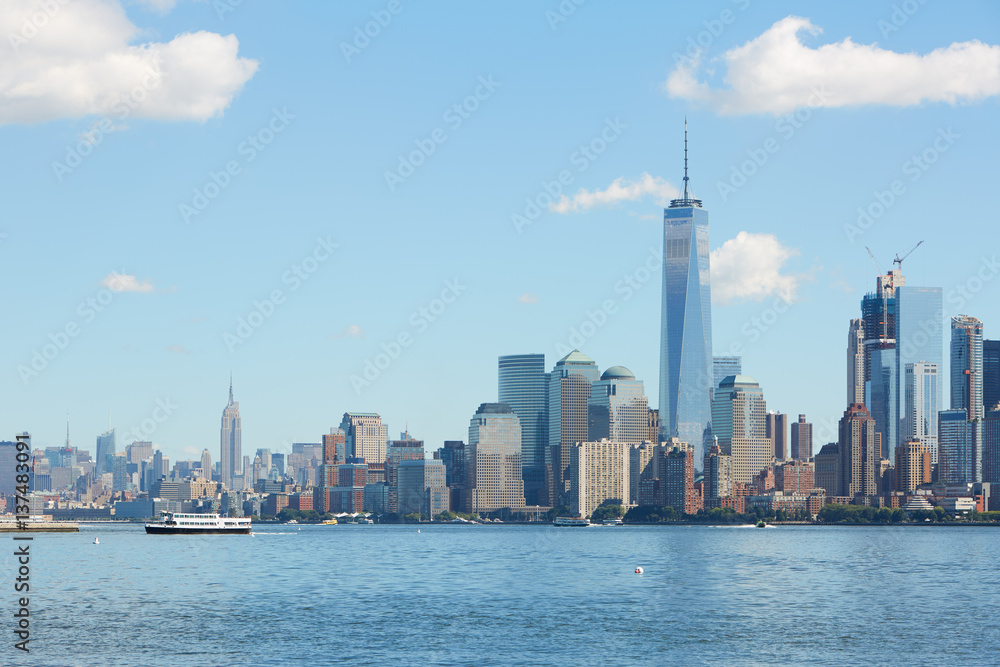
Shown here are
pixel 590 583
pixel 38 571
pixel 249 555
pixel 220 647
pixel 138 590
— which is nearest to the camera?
pixel 220 647

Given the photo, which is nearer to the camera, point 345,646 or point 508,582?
point 345,646

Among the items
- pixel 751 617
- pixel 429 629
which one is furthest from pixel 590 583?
pixel 429 629

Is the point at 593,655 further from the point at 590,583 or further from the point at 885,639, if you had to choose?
the point at 590,583

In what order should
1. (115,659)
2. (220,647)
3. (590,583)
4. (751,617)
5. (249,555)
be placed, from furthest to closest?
(249,555) < (590,583) < (751,617) < (220,647) < (115,659)

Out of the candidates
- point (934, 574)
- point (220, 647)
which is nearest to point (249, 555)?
point (934, 574)

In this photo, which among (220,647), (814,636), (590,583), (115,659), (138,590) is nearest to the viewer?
(115,659)

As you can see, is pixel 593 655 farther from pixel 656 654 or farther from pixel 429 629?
pixel 429 629
